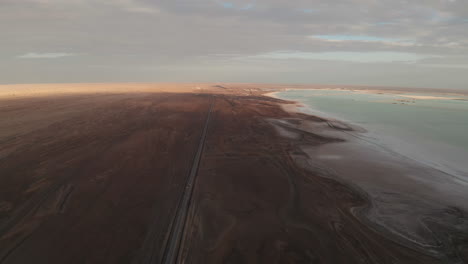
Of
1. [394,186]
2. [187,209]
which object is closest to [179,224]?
[187,209]

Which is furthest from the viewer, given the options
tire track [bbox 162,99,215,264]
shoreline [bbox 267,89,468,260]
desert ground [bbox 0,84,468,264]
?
shoreline [bbox 267,89,468,260]

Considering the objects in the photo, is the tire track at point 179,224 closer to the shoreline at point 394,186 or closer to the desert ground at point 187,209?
the desert ground at point 187,209

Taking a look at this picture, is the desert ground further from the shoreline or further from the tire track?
the shoreline

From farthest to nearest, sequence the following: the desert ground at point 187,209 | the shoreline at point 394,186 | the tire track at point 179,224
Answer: the shoreline at point 394,186
the desert ground at point 187,209
the tire track at point 179,224

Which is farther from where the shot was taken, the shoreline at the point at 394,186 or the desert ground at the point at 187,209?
the shoreline at the point at 394,186

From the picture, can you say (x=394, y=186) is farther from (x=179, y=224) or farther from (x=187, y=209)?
(x=179, y=224)

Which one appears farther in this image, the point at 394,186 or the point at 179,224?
the point at 394,186

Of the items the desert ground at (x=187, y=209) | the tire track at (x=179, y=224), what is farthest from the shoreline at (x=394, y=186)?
the tire track at (x=179, y=224)

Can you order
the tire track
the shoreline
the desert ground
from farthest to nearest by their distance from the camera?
the shoreline → the desert ground → the tire track

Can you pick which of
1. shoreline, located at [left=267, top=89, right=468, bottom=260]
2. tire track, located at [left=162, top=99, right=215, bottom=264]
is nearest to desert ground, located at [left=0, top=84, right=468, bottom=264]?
tire track, located at [left=162, top=99, right=215, bottom=264]

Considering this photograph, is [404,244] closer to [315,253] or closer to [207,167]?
[315,253]

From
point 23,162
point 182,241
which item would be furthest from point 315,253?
point 23,162

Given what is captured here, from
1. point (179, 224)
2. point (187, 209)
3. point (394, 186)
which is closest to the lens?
point (179, 224)
